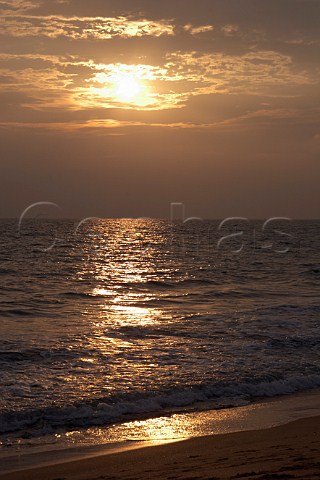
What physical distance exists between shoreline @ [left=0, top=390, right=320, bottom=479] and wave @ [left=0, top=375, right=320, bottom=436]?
1.42ft

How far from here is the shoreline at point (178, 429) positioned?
357 inches

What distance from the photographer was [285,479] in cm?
704

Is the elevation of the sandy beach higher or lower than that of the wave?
higher

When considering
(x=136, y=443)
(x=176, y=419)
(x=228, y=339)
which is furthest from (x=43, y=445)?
(x=228, y=339)

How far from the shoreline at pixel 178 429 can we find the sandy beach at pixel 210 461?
212 mm

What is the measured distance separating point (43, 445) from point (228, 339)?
10203 mm

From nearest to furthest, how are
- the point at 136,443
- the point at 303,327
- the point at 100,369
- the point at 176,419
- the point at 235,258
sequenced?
the point at 136,443, the point at 176,419, the point at 100,369, the point at 303,327, the point at 235,258

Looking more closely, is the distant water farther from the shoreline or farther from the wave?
the shoreline

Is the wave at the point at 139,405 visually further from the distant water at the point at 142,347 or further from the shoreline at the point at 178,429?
the shoreline at the point at 178,429

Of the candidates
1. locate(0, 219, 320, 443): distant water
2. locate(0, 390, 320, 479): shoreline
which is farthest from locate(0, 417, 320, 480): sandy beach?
locate(0, 219, 320, 443): distant water

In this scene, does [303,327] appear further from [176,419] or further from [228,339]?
[176,419]

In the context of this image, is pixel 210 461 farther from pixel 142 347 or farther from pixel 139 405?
pixel 142 347

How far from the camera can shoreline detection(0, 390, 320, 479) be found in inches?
357

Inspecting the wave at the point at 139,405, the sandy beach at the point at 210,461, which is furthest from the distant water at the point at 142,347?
the sandy beach at the point at 210,461
